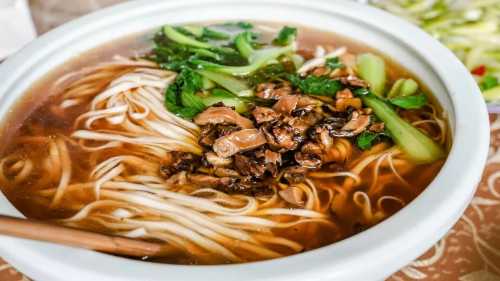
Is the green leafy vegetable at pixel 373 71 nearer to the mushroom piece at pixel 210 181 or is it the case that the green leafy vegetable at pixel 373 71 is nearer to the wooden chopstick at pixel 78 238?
the mushroom piece at pixel 210 181

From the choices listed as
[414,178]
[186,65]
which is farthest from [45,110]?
[414,178]

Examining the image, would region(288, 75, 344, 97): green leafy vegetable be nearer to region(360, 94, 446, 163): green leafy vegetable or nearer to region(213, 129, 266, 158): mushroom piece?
region(360, 94, 446, 163): green leafy vegetable

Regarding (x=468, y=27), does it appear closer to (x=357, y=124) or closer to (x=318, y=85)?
(x=318, y=85)

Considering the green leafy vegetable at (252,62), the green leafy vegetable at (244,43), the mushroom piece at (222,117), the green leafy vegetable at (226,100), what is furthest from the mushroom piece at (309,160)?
the green leafy vegetable at (244,43)

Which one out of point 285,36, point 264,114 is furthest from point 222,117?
point 285,36

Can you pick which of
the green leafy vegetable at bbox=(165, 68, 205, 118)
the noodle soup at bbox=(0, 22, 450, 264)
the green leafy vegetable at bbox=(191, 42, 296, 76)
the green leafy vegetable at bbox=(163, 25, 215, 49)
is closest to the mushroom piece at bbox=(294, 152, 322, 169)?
the noodle soup at bbox=(0, 22, 450, 264)
